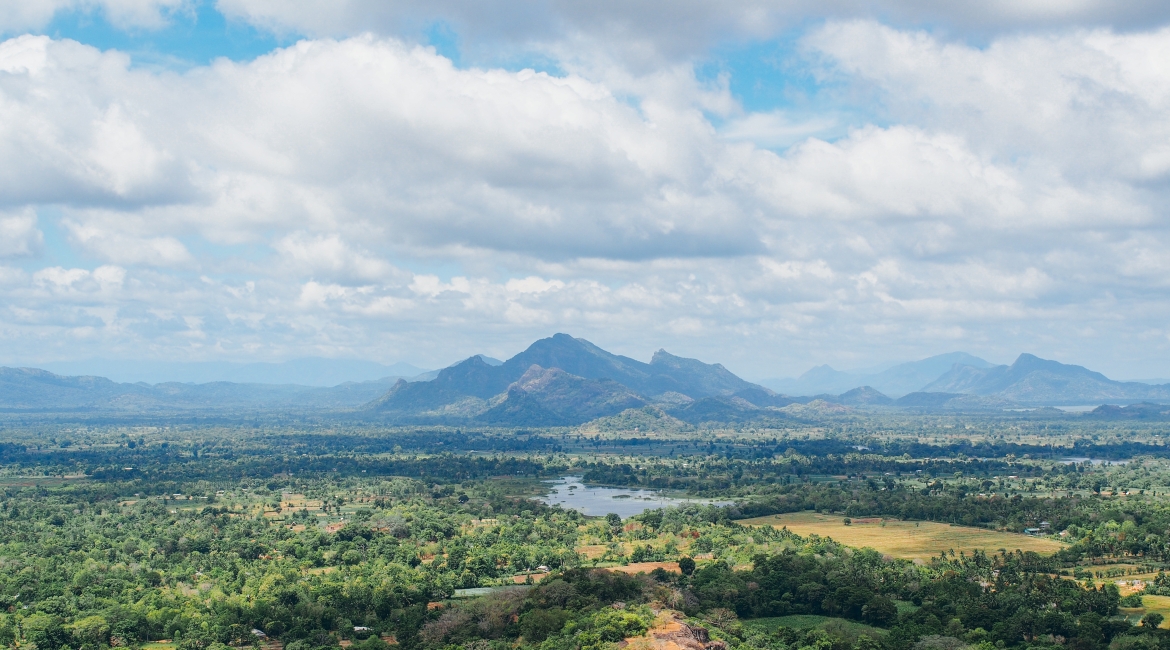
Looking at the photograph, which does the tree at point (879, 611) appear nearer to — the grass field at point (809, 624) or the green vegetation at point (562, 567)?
the green vegetation at point (562, 567)

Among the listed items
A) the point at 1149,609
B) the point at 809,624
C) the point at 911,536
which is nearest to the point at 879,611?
the point at 809,624

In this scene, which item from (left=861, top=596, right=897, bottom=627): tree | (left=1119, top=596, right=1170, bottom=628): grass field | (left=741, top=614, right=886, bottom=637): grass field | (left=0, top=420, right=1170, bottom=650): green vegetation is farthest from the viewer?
(left=861, top=596, right=897, bottom=627): tree

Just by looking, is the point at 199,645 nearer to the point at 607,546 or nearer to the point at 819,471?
the point at 607,546

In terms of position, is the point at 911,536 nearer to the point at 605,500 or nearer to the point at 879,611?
the point at 879,611

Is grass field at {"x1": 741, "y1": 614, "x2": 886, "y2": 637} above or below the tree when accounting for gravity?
below

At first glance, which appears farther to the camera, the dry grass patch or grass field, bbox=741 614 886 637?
the dry grass patch

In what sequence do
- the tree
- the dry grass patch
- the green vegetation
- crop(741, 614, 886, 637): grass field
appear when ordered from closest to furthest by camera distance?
the green vegetation
crop(741, 614, 886, 637): grass field
the tree
the dry grass patch

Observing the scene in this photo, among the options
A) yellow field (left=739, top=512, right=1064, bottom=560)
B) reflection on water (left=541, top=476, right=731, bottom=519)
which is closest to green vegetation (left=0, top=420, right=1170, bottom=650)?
yellow field (left=739, top=512, right=1064, bottom=560)

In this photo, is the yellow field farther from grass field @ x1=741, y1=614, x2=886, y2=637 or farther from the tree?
grass field @ x1=741, y1=614, x2=886, y2=637

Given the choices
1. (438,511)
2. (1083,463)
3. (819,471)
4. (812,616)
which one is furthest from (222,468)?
(1083,463)
